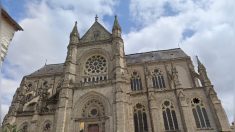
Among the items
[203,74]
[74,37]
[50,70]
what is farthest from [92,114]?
[50,70]

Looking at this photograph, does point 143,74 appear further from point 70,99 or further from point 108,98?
point 70,99

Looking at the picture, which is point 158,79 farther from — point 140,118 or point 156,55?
point 140,118

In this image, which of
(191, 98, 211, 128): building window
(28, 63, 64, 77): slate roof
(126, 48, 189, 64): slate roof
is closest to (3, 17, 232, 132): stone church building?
(191, 98, 211, 128): building window

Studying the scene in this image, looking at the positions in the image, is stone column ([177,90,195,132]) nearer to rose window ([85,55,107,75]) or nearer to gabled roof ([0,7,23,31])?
rose window ([85,55,107,75])

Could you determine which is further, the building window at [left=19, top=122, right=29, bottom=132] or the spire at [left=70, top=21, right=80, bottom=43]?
the spire at [left=70, top=21, right=80, bottom=43]

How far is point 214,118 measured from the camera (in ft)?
76.9

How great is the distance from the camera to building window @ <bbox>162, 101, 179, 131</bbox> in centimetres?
2394

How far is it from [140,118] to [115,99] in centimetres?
469

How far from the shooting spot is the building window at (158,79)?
99.8 ft

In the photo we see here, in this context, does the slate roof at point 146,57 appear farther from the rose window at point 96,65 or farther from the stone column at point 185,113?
the stone column at point 185,113

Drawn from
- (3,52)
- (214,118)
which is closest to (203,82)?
(214,118)

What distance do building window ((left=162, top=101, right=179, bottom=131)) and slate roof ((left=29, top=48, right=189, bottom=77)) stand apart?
1002 cm

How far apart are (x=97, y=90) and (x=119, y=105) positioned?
3897mm

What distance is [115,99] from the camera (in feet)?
76.3
